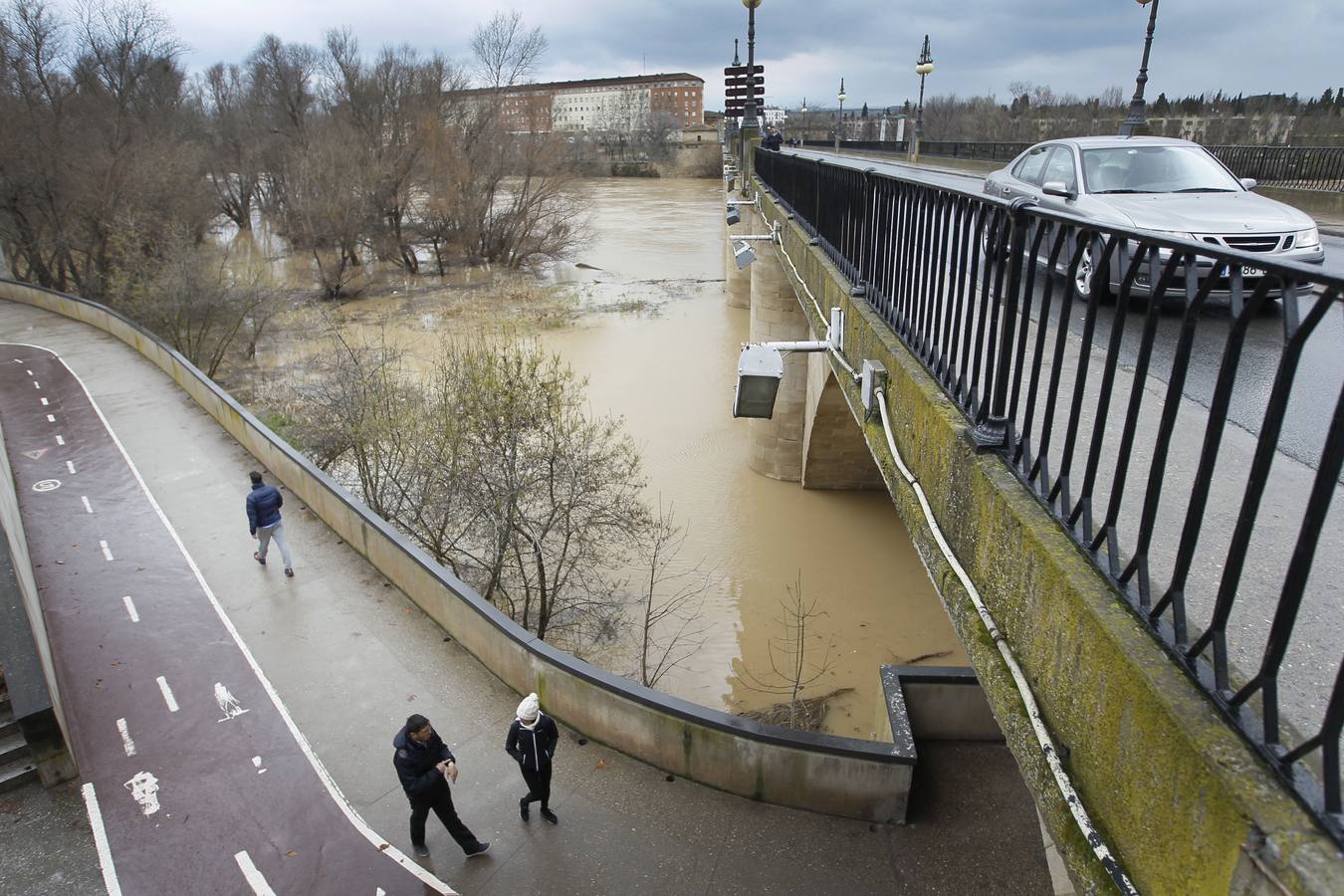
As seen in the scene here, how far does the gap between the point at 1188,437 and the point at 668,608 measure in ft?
32.8

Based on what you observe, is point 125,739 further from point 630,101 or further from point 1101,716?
point 630,101

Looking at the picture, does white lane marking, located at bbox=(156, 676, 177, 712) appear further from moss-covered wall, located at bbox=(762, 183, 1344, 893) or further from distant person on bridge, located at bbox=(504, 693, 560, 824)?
moss-covered wall, located at bbox=(762, 183, 1344, 893)

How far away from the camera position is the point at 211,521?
44.3ft

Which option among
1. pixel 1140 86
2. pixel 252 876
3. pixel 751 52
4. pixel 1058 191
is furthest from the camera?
pixel 751 52

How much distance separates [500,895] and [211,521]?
960 centimetres

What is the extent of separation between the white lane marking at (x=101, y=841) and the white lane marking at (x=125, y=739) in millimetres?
465

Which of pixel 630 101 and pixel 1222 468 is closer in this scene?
pixel 1222 468

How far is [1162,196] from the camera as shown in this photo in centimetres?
679

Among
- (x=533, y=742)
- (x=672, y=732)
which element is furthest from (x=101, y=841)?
(x=672, y=732)

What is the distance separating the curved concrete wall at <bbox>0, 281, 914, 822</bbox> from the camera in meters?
6.98

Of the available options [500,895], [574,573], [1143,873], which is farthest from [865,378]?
[574,573]

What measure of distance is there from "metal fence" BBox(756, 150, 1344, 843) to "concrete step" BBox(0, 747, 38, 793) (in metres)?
8.77

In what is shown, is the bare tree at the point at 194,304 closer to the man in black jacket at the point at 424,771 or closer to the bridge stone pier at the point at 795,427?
the bridge stone pier at the point at 795,427

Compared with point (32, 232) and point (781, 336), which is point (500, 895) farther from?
point (32, 232)
